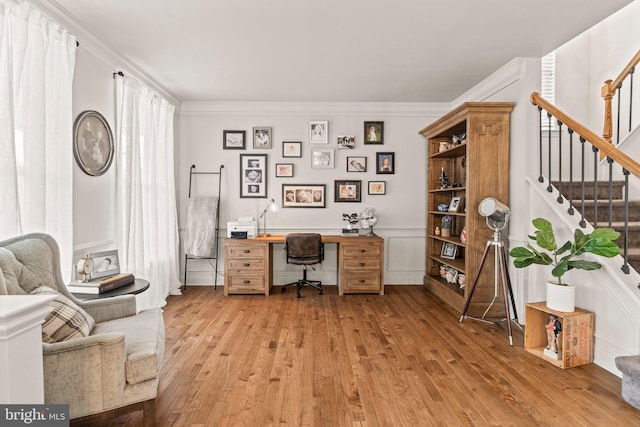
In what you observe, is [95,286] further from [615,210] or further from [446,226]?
[615,210]

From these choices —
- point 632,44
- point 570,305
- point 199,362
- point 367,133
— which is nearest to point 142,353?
point 199,362

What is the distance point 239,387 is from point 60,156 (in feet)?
7.06

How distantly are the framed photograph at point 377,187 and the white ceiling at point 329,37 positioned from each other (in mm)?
1381

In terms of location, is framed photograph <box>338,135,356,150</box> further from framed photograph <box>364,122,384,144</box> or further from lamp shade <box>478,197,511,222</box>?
lamp shade <box>478,197,511,222</box>

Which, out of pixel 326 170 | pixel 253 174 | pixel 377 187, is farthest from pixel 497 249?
pixel 253 174

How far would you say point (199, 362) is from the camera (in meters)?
2.65

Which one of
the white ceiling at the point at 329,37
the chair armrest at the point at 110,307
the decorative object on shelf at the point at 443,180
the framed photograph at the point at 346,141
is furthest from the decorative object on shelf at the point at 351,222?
the chair armrest at the point at 110,307

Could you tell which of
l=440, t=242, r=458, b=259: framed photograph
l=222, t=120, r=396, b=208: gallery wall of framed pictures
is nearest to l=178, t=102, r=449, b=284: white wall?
l=222, t=120, r=396, b=208: gallery wall of framed pictures

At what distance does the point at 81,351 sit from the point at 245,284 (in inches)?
115

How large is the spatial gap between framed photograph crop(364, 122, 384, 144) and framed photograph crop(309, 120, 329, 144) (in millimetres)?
603

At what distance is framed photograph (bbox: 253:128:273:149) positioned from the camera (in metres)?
5.04

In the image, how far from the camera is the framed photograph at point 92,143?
2836 millimetres

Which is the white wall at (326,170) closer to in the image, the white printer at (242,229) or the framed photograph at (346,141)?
the framed photograph at (346,141)

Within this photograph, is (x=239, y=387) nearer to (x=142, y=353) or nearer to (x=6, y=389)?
(x=142, y=353)
